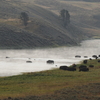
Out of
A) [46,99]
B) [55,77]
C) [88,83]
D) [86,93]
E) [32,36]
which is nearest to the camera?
[46,99]

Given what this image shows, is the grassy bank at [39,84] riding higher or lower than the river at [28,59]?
lower

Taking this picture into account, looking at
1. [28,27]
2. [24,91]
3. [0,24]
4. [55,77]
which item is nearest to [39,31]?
[28,27]

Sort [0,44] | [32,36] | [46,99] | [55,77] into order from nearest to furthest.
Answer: [46,99]
[55,77]
[0,44]
[32,36]

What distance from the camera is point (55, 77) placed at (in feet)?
176

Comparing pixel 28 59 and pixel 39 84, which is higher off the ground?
pixel 28 59

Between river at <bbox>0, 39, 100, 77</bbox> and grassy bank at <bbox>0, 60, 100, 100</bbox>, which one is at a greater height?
river at <bbox>0, 39, 100, 77</bbox>

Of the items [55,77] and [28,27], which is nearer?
[55,77]

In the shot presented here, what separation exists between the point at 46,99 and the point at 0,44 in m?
129

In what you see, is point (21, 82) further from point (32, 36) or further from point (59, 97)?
point (32, 36)

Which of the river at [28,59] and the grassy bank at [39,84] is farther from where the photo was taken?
the river at [28,59]

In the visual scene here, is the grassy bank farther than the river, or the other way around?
the river

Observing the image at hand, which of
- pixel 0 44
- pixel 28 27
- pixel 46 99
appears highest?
pixel 28 27

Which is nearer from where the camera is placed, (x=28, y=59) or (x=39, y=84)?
(x=39, y=84)

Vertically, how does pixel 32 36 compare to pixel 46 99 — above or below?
above
